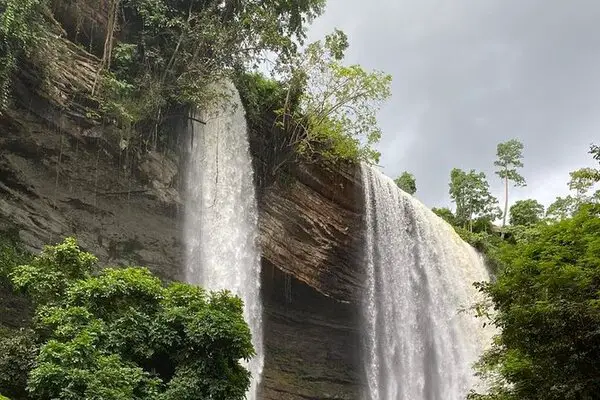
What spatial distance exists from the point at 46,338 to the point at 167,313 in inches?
84.0

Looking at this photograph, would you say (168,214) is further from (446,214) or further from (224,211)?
(446,214)

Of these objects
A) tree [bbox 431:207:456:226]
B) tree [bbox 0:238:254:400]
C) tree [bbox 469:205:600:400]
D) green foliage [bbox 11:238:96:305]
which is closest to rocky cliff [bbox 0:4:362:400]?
green foliage [bbox 11:238:96:305]

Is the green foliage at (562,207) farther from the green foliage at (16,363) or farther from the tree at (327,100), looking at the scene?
the green foliage at (16,363)

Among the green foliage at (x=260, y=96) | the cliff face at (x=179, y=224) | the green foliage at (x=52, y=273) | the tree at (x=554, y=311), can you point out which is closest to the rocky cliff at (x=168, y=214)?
the cliff face at (x=179, y=224)

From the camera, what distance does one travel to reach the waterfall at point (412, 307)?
22219 millimetres

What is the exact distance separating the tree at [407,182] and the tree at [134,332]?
93.5 ft

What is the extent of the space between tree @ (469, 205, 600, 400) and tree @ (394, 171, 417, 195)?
2796 cm

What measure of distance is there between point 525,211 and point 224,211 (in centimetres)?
2392

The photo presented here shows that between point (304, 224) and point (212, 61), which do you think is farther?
point (304, 224)

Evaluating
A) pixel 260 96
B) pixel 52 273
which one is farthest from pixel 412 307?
pixel 52 273

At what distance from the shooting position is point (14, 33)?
44.9ft

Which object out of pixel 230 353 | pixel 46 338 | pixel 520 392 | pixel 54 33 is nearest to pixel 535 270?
pixel 520 392

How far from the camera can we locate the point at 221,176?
63.5 feet

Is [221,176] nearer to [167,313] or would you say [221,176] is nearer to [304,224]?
[304,224]
